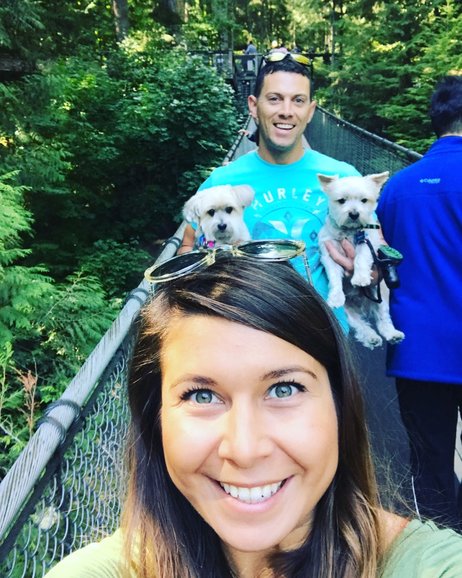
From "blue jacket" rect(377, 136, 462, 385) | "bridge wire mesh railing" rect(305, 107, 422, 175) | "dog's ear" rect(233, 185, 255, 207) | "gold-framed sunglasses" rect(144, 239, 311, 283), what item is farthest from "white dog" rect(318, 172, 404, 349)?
"bridge wire mesh railing" rect(305, 107, 422, 175)

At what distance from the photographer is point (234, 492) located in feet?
3.53

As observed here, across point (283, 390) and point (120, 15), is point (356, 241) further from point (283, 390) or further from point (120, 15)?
point (120, 15)

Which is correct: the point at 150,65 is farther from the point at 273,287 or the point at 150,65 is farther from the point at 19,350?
the point at 273,287

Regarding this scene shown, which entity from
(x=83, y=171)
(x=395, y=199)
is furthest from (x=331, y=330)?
(x=83, y=171)

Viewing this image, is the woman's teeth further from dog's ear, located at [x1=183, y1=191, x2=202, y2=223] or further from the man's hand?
dog's ear, located at [x1=183, y1=191, x2=202, y2=223]

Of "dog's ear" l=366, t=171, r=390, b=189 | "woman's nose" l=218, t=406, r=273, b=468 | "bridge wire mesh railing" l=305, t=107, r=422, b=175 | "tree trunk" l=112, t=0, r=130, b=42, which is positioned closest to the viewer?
"woman's nose" l=218, t=406, r=273, b=468

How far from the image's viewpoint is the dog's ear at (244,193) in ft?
9.11

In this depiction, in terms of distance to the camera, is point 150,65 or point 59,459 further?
point 150,65

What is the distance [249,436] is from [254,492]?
0.13 metres

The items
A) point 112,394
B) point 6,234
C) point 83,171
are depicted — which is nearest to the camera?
point 112,394

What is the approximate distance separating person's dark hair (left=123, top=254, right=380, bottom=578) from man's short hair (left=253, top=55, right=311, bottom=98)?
1.84 metres

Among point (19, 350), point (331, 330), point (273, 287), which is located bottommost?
point (19, 350)

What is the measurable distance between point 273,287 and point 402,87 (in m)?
16.6

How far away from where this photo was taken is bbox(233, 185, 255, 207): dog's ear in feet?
9.11
